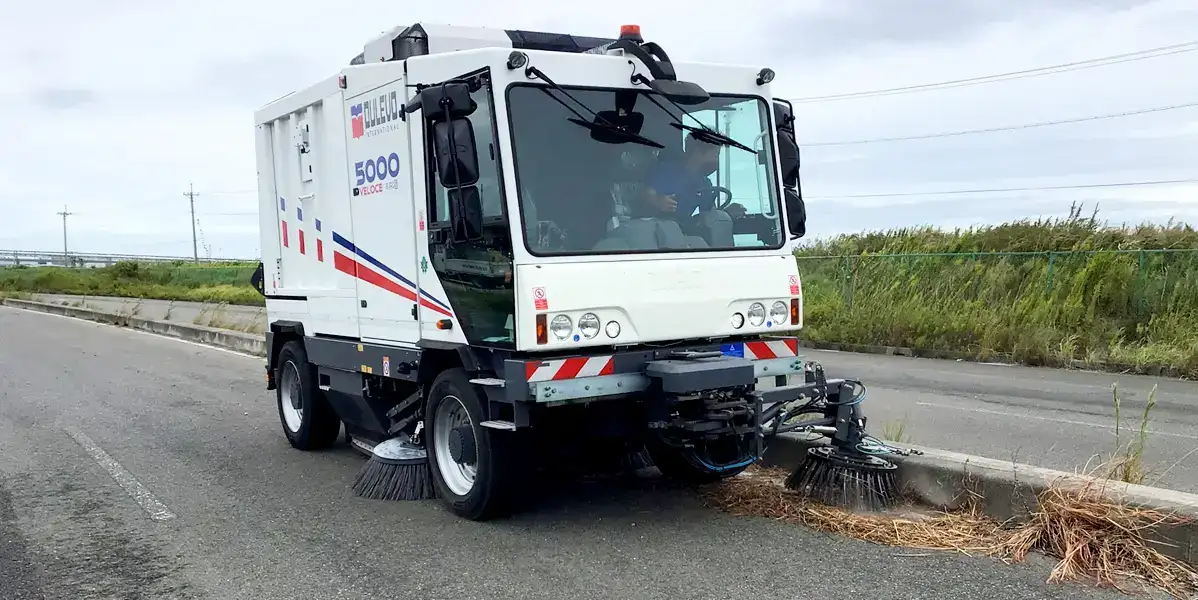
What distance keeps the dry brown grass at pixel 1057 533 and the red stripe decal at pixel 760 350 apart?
2.96 feet

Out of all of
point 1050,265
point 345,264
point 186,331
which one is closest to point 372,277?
point 345,264

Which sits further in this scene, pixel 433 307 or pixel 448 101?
pixel 433 307

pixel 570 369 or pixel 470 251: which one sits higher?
pixel 470 251

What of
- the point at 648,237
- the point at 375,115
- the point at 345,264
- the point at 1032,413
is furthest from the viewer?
the point at 1032,413

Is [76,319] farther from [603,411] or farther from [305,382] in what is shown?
[603,411]

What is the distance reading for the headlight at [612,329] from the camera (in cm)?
543

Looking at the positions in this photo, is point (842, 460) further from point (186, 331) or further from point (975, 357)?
point (186, 331)

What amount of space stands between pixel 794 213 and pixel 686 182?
0.85 meters

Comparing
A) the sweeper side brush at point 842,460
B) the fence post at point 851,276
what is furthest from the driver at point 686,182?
the fence post at point 851,276

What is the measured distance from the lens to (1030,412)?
33.6 feet

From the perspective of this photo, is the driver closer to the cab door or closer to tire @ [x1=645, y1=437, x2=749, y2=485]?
the cab door

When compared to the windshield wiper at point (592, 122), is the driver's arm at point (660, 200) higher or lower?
lower

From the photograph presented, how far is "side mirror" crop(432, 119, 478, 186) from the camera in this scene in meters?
5.37

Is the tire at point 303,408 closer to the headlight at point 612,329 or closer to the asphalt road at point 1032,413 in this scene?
the headlight at point 612,329
